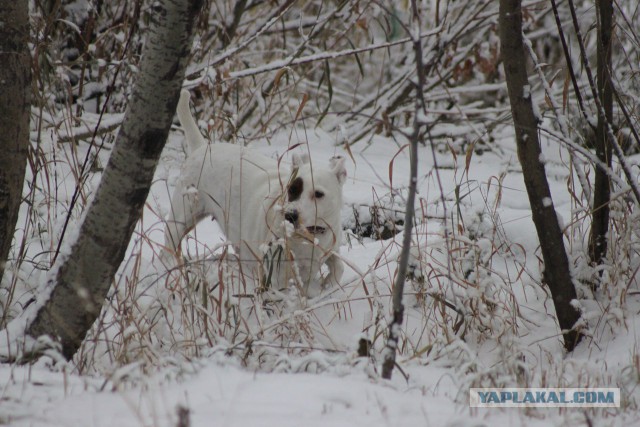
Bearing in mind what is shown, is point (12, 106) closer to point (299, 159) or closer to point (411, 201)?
point (411, 201)

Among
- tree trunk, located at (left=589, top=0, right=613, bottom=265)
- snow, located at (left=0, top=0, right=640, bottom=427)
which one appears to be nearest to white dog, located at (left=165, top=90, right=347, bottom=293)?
snow, located at (left=0, top=0, right=640, bottom=427)

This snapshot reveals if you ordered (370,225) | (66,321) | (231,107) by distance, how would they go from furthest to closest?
(231,107)
(370,225)
(66,321)

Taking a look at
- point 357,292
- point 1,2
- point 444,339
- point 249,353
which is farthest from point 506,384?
point 1,2

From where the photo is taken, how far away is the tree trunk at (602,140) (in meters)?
2.77

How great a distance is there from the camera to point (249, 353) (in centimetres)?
241

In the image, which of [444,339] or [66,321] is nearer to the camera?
Answer: [66,321]

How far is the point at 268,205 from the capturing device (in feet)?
11.6

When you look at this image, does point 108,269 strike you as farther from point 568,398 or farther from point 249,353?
point 568,398

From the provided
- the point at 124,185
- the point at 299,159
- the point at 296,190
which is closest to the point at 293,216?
the point at 296,190

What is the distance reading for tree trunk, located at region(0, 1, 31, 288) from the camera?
2242 millimetres

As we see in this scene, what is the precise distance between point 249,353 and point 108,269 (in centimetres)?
59

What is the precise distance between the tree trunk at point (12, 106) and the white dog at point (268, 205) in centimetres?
89

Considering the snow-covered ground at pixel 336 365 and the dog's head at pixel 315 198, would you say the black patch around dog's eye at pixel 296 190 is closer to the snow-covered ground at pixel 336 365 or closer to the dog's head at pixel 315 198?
the dog's head at pixel 315 198

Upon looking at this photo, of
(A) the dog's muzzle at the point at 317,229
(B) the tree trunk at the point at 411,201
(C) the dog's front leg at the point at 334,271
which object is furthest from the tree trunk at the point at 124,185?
(C) the dog's front leg at the point at 334,271
